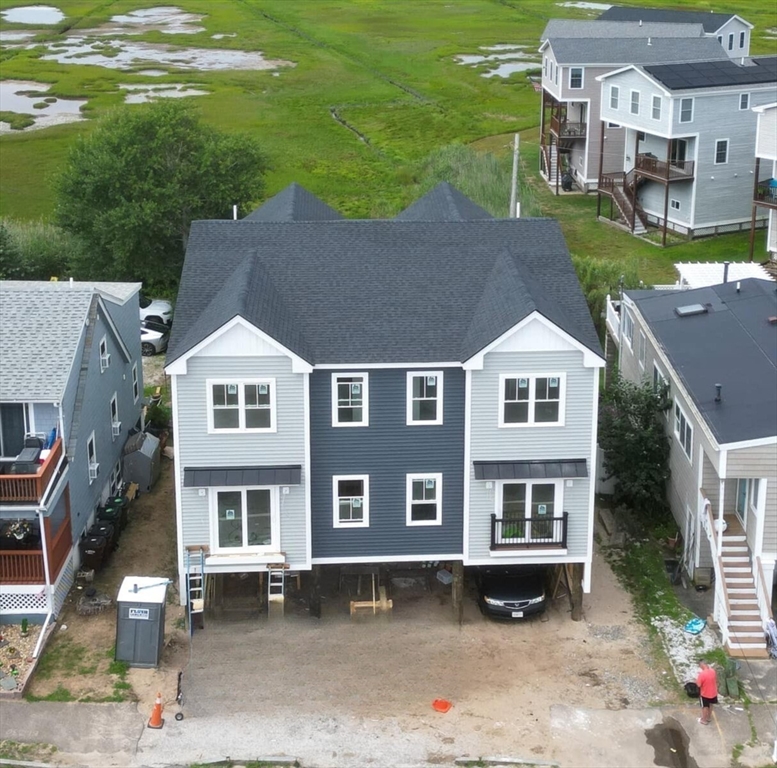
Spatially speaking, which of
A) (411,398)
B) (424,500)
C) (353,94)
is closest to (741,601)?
(424,500)

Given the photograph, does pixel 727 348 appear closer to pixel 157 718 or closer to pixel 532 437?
pixel 532 437

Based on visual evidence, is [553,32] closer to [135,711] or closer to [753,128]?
[753,128]

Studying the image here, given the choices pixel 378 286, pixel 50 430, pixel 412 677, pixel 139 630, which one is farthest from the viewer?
pixel 50 430

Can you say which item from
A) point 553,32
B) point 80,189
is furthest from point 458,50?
point 80,189

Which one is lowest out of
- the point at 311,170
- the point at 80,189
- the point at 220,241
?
the point at 311,170

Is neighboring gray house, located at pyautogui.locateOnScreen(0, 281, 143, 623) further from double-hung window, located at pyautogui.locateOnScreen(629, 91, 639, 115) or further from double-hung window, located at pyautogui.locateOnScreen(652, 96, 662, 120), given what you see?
double-hung window, located at pyautogui.locateOnScreen(629, 91, 639, 115)
